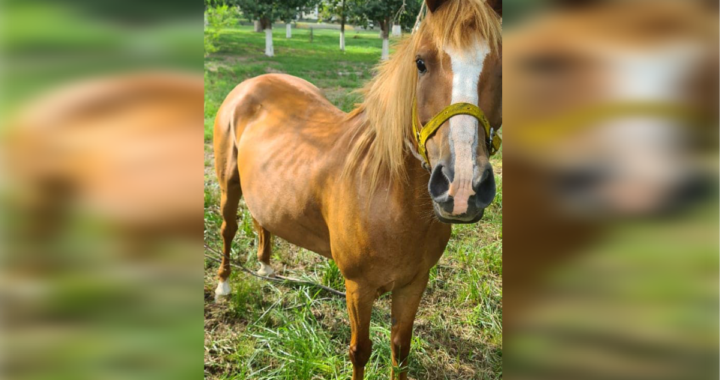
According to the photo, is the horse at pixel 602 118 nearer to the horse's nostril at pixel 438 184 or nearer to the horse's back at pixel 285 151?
the horse's nostril at pixel 438 184

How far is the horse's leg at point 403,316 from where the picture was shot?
228 cm

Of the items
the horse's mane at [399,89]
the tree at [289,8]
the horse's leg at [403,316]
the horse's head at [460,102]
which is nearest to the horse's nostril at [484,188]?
the horse's head at [460,102]

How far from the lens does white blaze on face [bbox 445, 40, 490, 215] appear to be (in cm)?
128

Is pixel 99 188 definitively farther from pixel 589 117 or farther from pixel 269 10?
pixel 269 10

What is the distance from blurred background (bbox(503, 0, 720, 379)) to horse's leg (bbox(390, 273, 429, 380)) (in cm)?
189

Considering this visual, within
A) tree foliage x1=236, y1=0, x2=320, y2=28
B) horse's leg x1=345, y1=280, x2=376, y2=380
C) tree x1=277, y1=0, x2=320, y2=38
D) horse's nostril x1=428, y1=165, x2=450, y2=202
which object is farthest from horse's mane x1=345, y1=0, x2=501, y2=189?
tree x1=277, y1=0, x2=320, y2=38

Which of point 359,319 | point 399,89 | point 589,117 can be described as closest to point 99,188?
point 589,117

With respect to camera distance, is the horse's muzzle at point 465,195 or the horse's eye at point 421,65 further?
the horse's eye at point 421,65

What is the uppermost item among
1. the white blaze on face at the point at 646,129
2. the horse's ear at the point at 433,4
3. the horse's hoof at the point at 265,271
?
the horse's ear at the point at 433,4

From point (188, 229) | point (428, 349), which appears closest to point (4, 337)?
point (188, 229)

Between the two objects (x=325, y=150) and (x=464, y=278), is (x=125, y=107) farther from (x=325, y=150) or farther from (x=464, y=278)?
(x=464, y=278)

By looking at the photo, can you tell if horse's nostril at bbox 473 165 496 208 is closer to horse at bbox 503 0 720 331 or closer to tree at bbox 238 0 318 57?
horse at bbox 503 0 720 331

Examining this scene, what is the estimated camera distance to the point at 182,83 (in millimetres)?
389

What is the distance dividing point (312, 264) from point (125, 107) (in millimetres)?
3521
